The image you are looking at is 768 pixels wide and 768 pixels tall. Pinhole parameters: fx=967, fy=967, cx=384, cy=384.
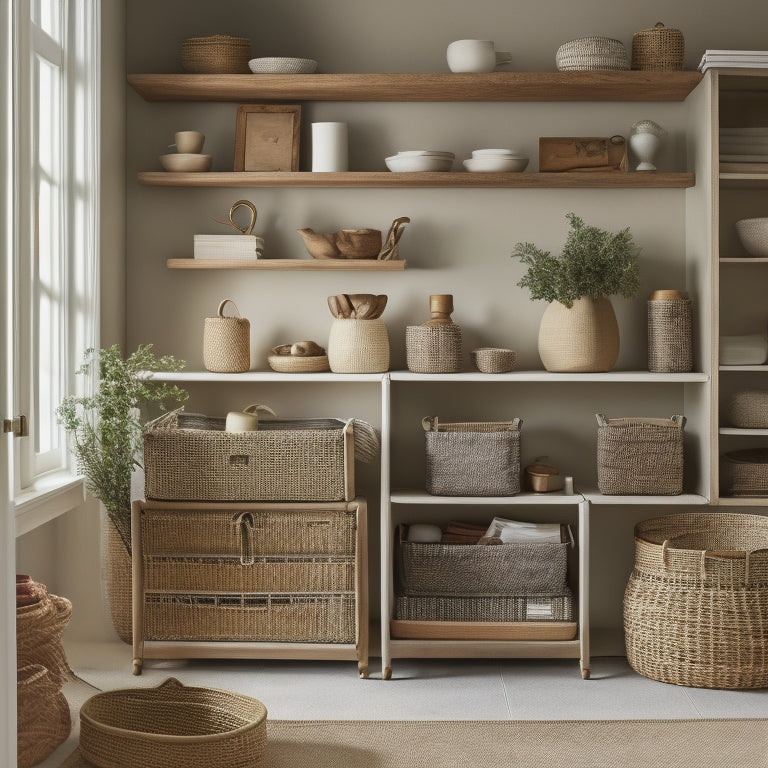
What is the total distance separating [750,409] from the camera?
136 inches

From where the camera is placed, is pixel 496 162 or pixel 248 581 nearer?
pixel 248 581

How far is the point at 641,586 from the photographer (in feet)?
10.9

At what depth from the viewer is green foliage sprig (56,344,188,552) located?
335 cm

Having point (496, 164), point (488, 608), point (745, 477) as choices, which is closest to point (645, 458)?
point (745, 477)

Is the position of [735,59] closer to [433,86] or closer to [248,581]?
[433,86]

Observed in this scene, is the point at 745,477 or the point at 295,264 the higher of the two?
the point at 295,264

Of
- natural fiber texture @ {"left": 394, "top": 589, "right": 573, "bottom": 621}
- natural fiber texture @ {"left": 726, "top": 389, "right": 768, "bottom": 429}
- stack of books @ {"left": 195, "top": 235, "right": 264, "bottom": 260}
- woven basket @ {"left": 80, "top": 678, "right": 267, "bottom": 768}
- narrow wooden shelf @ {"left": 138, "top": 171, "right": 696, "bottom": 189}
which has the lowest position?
woven basket @ {"left": 80, "top": 678, "right": 267, "bottom": 768}

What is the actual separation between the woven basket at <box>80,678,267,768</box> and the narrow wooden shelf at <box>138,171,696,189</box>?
1819 mm

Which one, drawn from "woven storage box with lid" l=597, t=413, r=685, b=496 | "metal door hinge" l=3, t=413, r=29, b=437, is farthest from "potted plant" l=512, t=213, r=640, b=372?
"metal door hinge" l=3, t=413, r=29, b=437

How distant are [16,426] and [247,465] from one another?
3.77 ft

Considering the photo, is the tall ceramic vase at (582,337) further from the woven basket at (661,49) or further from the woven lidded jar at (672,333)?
the woven basket at (661,49)

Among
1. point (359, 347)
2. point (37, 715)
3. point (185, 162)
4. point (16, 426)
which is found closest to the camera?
point (16, 426)

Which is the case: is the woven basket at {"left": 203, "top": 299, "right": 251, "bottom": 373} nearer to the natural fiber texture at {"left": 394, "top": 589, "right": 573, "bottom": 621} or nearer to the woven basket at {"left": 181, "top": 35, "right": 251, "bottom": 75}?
the woven basket at {"left": 181, "top": 35, "right": 251, "bottom": 75}

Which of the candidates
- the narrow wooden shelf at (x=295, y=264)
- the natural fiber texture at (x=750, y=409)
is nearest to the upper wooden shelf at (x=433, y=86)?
the narrow wooden shelf at (x=295, y=264)
